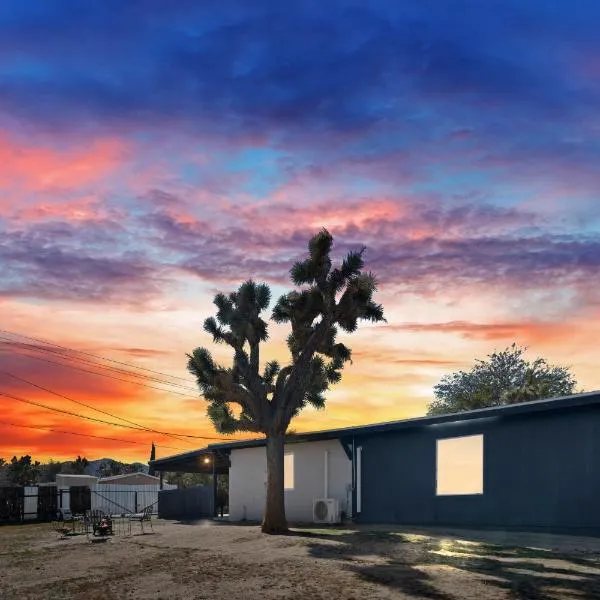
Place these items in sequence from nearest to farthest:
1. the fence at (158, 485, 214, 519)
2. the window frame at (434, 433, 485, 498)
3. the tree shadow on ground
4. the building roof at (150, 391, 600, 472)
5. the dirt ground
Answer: the tree shadow on ground < the dirt ground < the building roof at (150, 391, 600, 472) < the window frame at (434, 433, 485, 498) < the fence at (158, 485, 214, 519)

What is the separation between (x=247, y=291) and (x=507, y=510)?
38.3 ft

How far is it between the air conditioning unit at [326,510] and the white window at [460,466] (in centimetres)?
498

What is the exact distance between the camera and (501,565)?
15.5 m

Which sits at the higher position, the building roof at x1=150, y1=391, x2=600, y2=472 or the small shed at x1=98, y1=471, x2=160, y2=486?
the building roof at x1=150, y1=391, x2=600, y2=472

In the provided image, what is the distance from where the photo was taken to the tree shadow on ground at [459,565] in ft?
41.9

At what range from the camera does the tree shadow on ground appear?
12766 millimetres

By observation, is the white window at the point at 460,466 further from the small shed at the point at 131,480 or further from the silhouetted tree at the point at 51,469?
the silhouetted tree at the point at 51,469

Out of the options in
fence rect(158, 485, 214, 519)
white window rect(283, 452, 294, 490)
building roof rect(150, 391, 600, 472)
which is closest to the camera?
building roof rect(150, 391, 600, 472)

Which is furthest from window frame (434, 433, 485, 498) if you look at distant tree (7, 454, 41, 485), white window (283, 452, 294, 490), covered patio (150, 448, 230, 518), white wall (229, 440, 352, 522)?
distant tree (7, 454, 41, 485)

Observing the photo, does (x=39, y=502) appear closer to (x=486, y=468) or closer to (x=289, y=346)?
(x=289, y=346)

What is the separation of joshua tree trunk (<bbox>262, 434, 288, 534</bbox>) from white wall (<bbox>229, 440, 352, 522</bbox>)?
367 cm

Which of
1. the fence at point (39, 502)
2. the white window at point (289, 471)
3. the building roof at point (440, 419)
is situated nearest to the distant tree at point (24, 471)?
the fence at point (39, 502)

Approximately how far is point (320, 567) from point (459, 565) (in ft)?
10.0

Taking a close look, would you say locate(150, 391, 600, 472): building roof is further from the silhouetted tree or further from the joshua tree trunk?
the silhouetted tree
